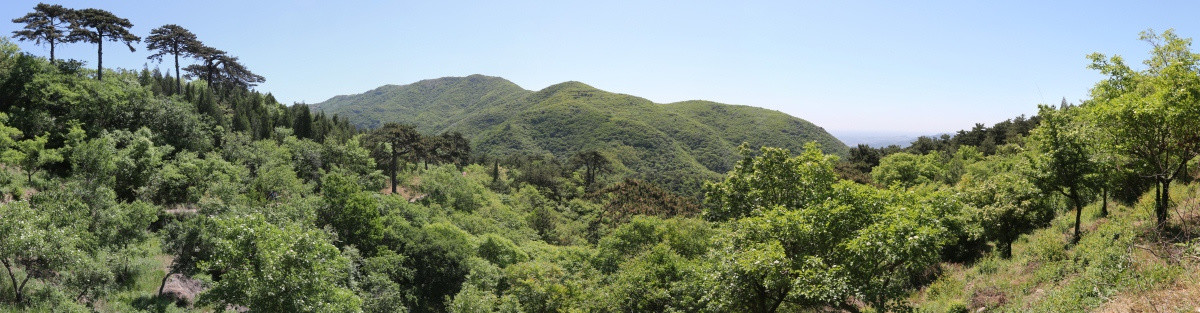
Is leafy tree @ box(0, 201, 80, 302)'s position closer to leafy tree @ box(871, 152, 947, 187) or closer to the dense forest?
the dense forest

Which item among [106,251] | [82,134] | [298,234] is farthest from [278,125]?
[298,234]

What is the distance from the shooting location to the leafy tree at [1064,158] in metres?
17.2

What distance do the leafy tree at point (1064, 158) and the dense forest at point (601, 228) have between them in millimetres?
65

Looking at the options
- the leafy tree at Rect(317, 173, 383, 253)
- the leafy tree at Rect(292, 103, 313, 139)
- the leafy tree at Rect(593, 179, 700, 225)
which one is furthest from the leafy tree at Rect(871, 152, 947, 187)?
the leafy tree at Rect(292, 103, 313, 139)

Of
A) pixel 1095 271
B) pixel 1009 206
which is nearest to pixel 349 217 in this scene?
pixel 1009 206

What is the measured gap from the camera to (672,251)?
26734 millimetres

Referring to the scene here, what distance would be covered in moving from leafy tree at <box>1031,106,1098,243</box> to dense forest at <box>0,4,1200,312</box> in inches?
2.6

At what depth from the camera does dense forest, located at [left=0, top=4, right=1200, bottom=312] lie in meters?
12.6

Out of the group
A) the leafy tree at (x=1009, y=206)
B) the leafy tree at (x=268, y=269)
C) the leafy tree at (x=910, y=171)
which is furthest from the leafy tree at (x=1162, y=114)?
the leafy tree at (x=910, y=171)

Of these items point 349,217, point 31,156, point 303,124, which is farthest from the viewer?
point 303,124

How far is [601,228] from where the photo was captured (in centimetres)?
5019

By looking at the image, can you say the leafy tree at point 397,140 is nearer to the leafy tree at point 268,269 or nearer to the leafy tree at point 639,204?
the leafy tree at point 639,204

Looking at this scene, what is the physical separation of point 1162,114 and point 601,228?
40.8 meters

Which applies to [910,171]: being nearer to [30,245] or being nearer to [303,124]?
[30,245]
